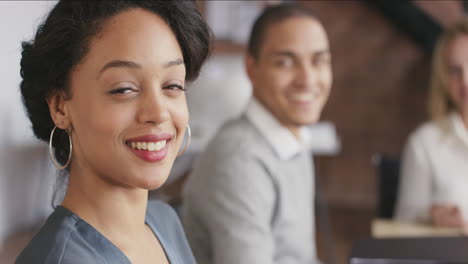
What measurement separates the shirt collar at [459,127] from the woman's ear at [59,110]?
154cm

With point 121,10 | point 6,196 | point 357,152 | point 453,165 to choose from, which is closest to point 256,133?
point 6,196

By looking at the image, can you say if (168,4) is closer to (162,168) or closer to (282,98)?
(162,168)

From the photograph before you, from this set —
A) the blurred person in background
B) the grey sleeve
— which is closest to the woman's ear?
the grey sleeve

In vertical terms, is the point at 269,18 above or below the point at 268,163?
above

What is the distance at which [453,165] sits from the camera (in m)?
2.00

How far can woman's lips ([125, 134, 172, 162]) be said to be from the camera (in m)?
0.75

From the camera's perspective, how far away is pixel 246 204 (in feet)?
4.09

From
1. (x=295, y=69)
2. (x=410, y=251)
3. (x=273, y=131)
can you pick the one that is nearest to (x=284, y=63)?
(x=295, y=69)

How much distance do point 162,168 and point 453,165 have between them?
1.47 m

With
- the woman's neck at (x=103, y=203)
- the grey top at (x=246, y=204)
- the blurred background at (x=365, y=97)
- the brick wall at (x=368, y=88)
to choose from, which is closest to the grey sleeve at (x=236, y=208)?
the grey top at (x=246, y=204)

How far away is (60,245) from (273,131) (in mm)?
758

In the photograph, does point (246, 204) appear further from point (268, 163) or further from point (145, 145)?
point (145, 145)

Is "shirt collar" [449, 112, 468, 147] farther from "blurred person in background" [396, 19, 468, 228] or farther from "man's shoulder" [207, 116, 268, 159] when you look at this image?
"man's shoulder" [207, 116, 268, 159]

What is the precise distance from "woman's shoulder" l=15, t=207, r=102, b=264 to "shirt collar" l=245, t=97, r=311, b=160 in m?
0.69
